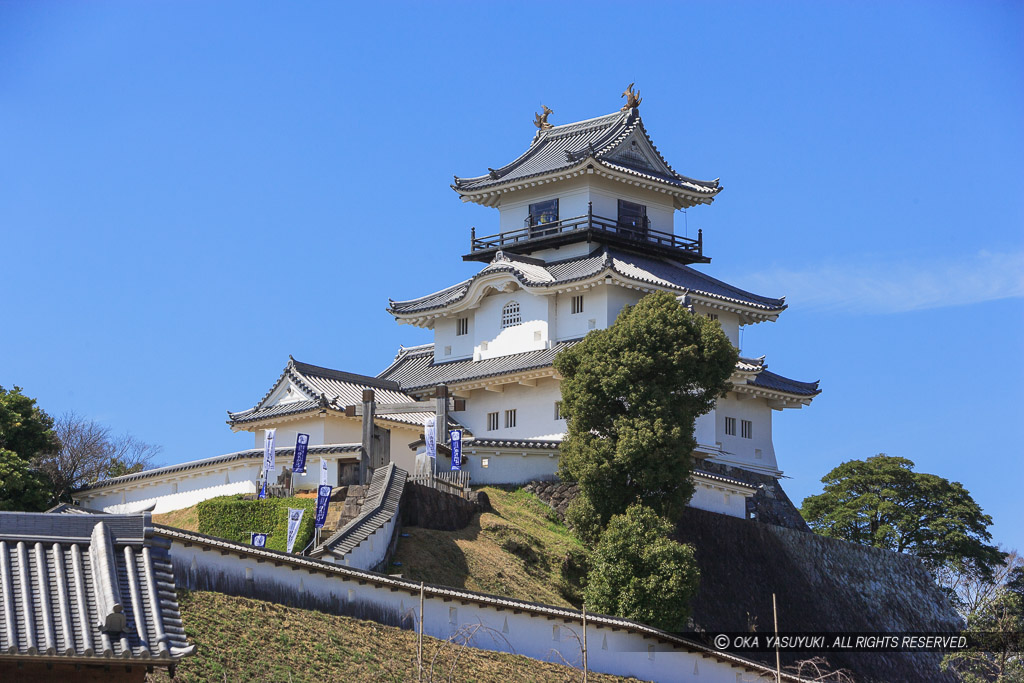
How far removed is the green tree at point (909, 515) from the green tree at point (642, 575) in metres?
24.1

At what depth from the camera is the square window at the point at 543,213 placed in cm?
5259

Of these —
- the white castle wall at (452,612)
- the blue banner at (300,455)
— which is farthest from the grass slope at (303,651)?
the blue banner at (300,455)

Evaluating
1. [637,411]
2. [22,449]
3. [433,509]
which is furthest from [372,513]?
[22,449]

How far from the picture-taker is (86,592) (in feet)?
58.6

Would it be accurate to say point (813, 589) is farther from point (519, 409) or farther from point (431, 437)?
point (431, 437)

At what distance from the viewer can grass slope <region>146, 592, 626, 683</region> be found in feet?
77.1

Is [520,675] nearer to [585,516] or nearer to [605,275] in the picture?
[585,516]

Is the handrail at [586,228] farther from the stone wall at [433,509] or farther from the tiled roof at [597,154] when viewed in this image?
the stone wall at [433,509]

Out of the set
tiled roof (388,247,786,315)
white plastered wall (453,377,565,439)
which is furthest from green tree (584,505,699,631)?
tiled roof (388,247,786,315)

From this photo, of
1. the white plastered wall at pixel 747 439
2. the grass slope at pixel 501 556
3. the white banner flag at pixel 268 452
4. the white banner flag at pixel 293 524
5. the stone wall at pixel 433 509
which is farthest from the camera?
the white plastered wall at pixel 747 439

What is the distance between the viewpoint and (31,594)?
17656 millimetres

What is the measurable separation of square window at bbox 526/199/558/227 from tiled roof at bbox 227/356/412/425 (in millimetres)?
9340

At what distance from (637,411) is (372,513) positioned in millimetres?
8248

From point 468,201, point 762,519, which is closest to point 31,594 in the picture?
point 762,519
